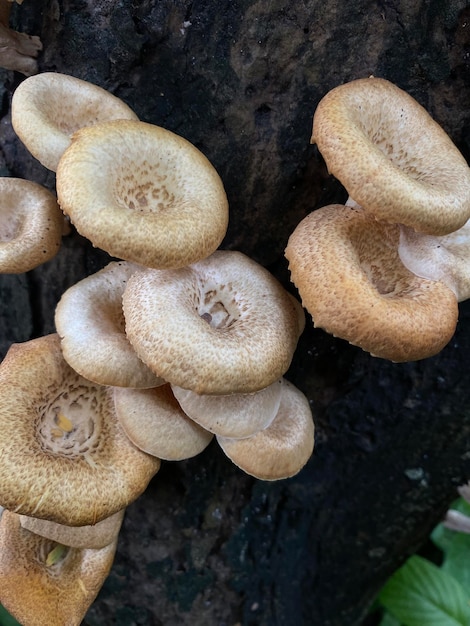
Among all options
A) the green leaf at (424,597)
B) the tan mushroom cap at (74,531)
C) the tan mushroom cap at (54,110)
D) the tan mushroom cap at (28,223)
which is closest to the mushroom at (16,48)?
the tan mushroom cap at (54,110)

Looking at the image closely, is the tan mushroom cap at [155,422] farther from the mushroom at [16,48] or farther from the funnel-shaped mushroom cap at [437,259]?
the mushroom at [16,48]

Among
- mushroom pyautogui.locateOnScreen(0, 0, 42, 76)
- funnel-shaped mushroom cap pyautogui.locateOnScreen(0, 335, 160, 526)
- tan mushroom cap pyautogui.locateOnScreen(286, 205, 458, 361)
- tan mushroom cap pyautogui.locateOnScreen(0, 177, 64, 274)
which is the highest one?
mushroom pyautogui.locateOnScreen(0, 0, 42, 76)

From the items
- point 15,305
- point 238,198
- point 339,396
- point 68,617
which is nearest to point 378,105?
point 238,198

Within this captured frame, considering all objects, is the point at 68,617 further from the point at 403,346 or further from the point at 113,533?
the point at 403,346

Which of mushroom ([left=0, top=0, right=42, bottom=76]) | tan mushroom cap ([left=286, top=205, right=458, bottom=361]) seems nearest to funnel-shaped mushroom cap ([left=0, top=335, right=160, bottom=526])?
tan mushroom cap ([left=286, top=205, right=458, bottom=361])

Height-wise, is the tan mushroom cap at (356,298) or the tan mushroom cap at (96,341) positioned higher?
the tan mushroom cap at (356,298)

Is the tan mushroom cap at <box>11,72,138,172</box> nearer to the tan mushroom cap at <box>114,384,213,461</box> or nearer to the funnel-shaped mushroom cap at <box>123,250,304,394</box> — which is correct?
the funnel-shaped mushroom cap at <box>123,250,304,394</box>
